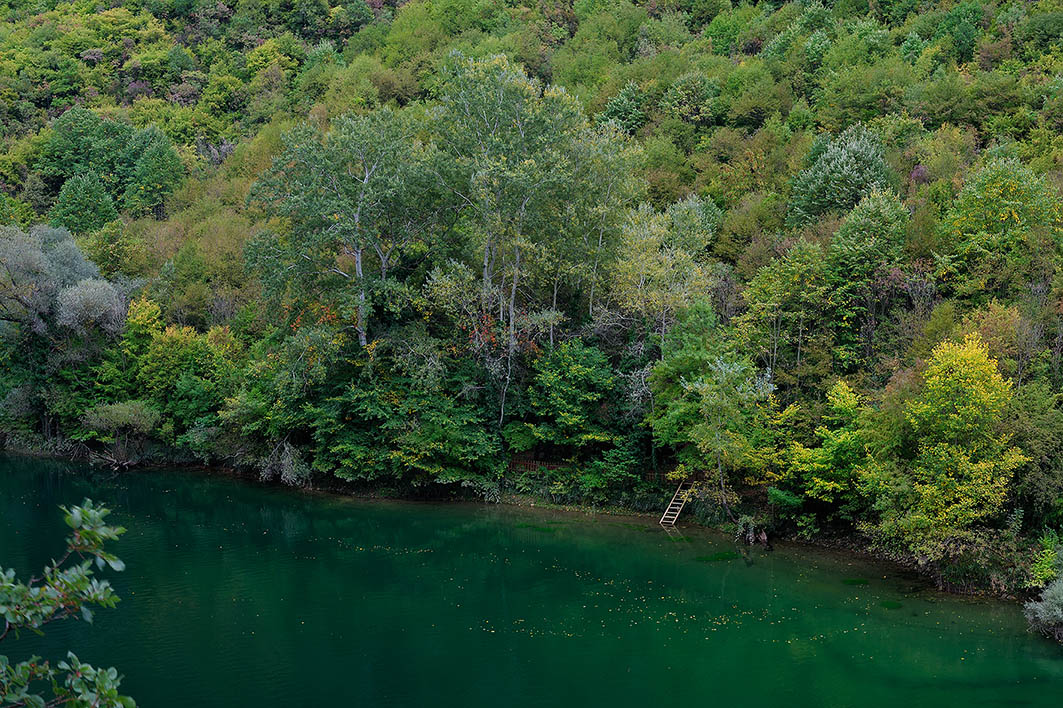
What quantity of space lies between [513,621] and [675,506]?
12113 millimetres

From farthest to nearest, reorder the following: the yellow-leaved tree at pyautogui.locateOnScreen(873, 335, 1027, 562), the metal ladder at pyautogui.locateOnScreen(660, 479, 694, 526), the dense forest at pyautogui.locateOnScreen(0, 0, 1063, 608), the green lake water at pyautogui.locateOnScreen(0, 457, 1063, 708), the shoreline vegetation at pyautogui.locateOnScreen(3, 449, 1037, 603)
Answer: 1. the metal ladder at pyautogui.locateOnScreen(660, 479, 694, 526)
2. the dense forest at pyautogui.locateOnScreen(0, 0, 1063, 608)
3. the shoreline vegetation at pyautogui.locateOnScreen(3, 449, 1037, 603)
4. the yellow-leaved tree at pyautogui.locateOnScreen(873, 335, 1027, 562)
5. the green lake water at pyautogui.locateOnScreen(0, 457, 1063, 708)

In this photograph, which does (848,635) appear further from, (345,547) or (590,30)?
(590,30)

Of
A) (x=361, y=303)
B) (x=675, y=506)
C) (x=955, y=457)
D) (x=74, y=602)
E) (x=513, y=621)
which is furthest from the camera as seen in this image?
(x=361, y=303)

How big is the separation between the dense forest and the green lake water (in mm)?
2954

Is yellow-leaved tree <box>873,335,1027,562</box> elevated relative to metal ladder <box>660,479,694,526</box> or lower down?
elevated

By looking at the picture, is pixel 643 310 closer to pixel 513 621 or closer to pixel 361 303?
pixel 361 303

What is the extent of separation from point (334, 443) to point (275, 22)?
7254 cm

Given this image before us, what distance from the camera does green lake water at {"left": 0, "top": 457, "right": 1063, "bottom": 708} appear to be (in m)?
21.2

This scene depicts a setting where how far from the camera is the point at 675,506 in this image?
35906 millimetres

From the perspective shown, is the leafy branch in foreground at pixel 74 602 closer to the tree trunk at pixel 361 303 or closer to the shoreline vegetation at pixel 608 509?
the shoreline vegetation at pixel 608 509

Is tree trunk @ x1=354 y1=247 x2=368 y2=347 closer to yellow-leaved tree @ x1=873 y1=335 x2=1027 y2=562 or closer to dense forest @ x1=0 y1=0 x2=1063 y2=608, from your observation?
dense forest @ x1=0 y1=0 x2=1063 y2=608

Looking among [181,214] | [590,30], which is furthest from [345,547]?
[590,30]

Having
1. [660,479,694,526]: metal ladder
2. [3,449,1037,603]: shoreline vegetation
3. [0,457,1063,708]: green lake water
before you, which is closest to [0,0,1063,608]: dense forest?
[3,449,1037,603]: shoreline vegetation

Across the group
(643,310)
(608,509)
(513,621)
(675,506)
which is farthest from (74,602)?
(643,310)
